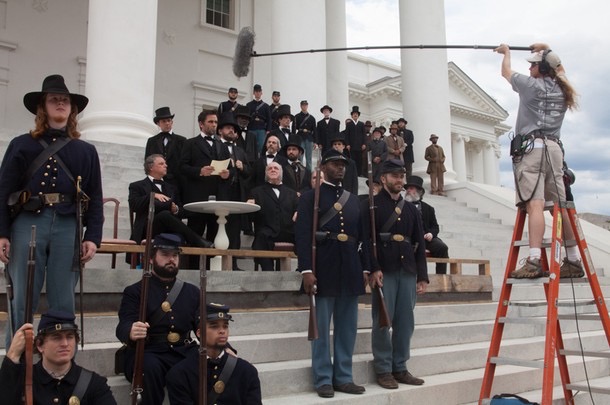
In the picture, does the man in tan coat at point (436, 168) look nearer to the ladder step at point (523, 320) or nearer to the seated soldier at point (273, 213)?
the seated soldier at point (273, 213)

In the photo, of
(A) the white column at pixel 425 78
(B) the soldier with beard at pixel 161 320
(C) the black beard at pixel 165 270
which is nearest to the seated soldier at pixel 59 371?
(B) the soldier with beard at pixel 161 320

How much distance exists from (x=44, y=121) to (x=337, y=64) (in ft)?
60.7

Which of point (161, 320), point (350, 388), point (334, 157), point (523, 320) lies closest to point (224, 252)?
point (334, 157)

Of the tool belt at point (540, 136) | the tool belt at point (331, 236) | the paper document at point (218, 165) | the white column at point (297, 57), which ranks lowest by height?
the tool belt at point (331, 236)

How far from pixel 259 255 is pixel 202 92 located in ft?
50.5

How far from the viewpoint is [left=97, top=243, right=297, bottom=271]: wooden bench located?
5785mm

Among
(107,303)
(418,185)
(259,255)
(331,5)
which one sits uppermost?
(331,5)

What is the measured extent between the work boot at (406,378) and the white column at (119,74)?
24.9 feet

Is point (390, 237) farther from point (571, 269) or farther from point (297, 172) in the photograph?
point (297, 172)

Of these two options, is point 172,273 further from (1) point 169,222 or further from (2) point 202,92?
(2) point 202,92

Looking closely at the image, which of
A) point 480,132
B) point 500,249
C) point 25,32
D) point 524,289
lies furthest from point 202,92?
point 480,132

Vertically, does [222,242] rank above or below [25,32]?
below

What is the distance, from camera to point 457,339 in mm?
7172

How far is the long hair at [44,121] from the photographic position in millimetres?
4137
